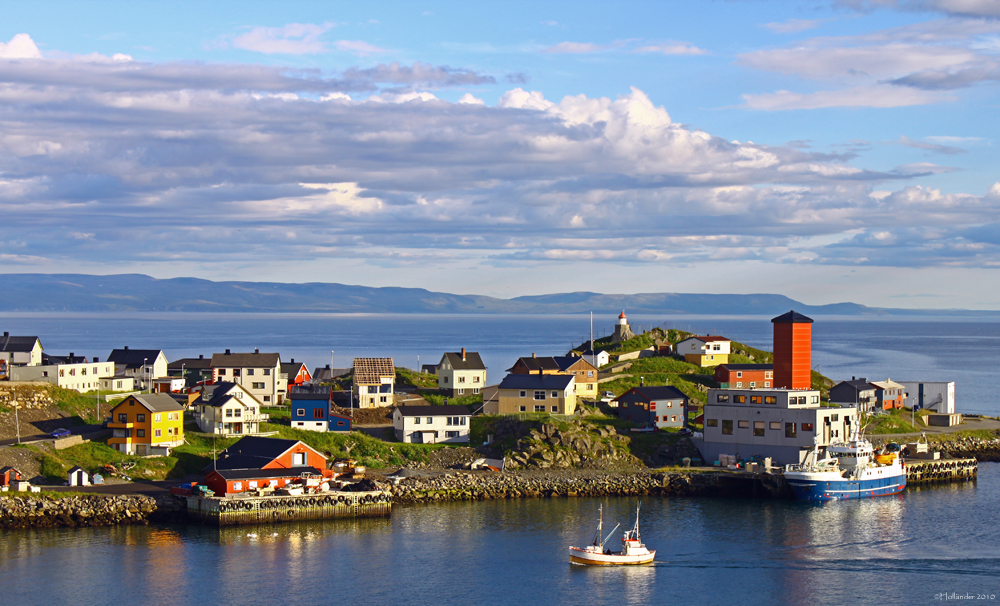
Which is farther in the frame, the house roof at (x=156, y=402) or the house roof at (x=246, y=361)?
the house roof at (x=246, y=361)

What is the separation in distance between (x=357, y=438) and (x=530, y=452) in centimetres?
1136

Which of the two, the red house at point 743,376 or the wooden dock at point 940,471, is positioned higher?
the red house at point 743,376

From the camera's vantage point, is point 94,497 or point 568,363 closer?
point 94,497

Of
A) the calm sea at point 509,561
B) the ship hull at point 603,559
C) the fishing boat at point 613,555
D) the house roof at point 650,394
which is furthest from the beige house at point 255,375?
the ship hull at point 603,559

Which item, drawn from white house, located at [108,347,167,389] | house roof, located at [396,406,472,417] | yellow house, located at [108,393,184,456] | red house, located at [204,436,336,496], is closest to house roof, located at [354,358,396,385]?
house roof, located at [396,406,472,417]

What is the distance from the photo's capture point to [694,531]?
161 ft

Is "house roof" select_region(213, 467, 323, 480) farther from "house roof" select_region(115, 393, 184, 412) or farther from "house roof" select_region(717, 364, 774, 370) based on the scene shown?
"house roof" select_region(717, 364, 774, 370)

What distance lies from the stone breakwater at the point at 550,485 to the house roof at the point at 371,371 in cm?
1712

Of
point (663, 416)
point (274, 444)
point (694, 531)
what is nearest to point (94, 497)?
point (274, 444)

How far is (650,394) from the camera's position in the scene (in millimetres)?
71188

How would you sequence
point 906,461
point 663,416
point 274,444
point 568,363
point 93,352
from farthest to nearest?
point 93,352 → point 568,363 → point 663,416 → point 906,461 → point 274,444

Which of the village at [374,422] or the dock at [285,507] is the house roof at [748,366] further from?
the dock at [285,507]

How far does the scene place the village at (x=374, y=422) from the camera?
2094 inches

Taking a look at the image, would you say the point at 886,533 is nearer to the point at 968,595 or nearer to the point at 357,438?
the point at 968,595
